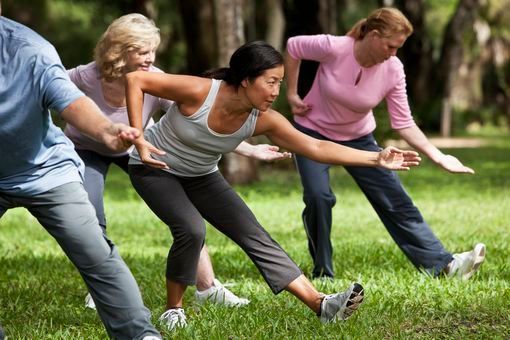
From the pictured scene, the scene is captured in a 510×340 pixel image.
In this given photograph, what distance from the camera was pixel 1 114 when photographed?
15.7ft

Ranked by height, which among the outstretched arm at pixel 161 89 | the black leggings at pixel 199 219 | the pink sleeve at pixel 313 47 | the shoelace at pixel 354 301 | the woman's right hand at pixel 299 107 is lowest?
the shoelace at pixel 354 301

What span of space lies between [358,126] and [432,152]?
78cm

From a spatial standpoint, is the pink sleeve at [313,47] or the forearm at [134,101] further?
the pink sleeve at [313,47]

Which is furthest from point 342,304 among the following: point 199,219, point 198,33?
point 198,33

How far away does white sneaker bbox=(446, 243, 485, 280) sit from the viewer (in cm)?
748

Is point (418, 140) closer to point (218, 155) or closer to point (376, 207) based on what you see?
point (376, 207)

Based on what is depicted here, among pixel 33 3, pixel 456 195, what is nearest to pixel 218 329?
pixel 456 195

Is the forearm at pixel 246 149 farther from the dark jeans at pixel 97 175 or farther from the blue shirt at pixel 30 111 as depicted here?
the blue shirt at pixel 30 111

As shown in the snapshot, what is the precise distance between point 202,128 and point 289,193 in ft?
33.3

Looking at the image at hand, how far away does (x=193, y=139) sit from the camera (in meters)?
5.99

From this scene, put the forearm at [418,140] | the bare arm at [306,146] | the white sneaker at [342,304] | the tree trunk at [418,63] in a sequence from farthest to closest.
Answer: the tree trunk at [418,63]
the forearm at [418,140]
the bare arm at [306,146]
the white sneaker at [342,304]

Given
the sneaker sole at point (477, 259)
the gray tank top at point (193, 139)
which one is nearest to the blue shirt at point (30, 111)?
the gray tank top at point (193, 139)

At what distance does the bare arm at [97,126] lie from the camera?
4512 mm

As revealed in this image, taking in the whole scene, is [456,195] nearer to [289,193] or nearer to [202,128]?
[289,193]
